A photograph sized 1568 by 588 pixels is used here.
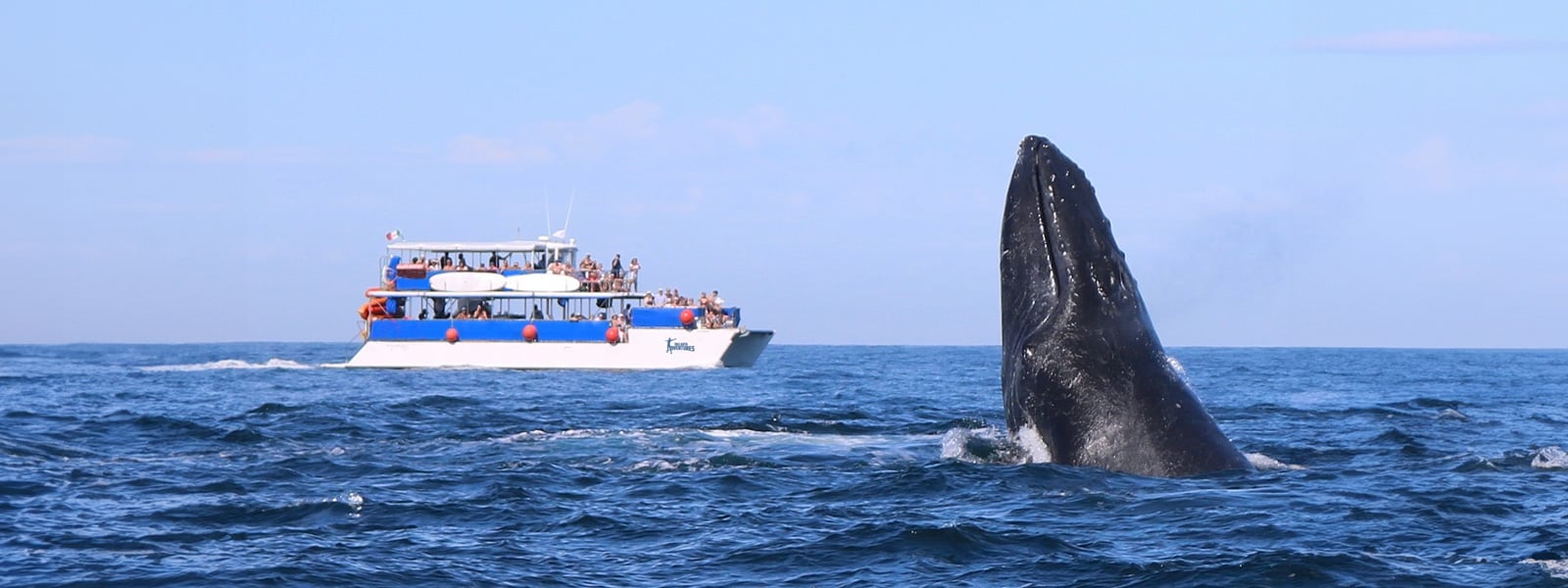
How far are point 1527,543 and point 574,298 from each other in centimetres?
4399

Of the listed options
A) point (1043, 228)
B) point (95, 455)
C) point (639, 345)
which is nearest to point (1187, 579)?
point (1043, 228)

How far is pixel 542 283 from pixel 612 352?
322 cm

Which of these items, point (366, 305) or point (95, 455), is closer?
point (95, 455)

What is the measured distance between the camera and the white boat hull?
163 feet

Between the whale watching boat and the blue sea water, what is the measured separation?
28.9 meters

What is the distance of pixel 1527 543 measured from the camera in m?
9.18

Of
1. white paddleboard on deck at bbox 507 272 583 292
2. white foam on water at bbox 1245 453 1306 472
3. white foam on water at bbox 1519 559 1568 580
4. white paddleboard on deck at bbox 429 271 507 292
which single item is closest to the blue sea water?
white foam on water at bbox 1519 559 1568 580

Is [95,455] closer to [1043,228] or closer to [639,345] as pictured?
[1043,228]

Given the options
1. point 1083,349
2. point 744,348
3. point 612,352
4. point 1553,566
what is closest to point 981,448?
point 1083,349

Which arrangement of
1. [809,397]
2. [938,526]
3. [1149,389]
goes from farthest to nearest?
[809,397]
[1149,389]
[938,526]

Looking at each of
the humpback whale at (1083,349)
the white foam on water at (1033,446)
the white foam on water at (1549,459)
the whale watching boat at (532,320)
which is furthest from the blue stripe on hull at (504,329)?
the humpback whale at (1083,349)

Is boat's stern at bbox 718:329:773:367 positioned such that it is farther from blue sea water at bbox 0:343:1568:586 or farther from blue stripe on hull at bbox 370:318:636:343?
blue sea water at bbox 0:343:1568:586

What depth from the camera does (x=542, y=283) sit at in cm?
5084

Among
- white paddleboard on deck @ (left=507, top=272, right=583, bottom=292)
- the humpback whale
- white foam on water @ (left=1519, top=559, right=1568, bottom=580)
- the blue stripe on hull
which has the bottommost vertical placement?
white foam on water @ (left=1519, top=559, right=1568, bottom=580)
